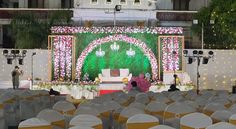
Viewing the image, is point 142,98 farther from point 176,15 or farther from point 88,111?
point 176,15

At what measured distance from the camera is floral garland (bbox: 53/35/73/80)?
80.3 feet

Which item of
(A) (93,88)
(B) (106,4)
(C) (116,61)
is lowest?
(A) (93,88)

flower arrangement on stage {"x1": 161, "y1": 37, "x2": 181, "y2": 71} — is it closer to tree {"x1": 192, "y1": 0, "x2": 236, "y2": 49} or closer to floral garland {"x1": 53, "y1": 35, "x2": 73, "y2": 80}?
tree {"x1": 192, "y1": 0, "x2": 236, "y2": 49}

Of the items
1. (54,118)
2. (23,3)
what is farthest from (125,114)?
(23,3)

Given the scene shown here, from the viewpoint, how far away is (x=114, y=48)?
24.8 meters

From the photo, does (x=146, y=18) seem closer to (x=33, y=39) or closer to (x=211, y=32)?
→ (x=211, y=32)

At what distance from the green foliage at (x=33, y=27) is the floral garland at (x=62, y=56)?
4.53 metres

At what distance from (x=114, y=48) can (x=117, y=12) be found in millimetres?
6415

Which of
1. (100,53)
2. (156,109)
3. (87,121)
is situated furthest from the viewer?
(100,53)

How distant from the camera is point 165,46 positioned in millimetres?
24438

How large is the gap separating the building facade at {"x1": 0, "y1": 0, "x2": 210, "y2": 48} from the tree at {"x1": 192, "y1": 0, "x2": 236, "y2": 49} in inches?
91.0

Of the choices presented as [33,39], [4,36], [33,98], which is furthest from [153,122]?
[4,36]

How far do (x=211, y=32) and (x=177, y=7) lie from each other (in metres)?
8.94

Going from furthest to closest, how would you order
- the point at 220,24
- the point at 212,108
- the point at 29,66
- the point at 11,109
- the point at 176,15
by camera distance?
the point at 176,15, the point at 220,24, the point at 29,66, the point at 11,109, the point at 212,108
